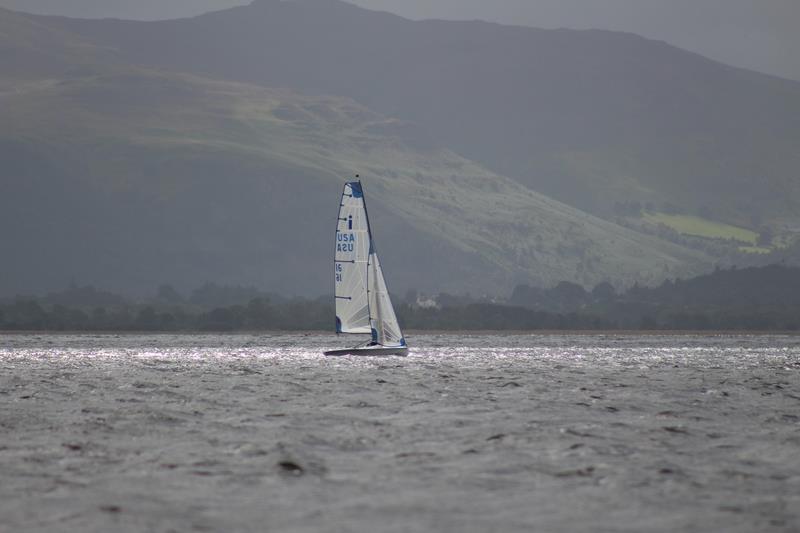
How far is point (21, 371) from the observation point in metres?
66.2

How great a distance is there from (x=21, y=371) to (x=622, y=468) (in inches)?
1900

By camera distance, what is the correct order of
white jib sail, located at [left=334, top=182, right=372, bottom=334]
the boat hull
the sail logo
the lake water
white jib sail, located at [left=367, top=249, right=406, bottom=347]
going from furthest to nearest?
the sail logo < white jib sail, located at [left=367, top=249, right=406, bottom=347] < white jib sail, located at [left=334, top=182, right=372, bottom=334] < the boat hull < the lake water

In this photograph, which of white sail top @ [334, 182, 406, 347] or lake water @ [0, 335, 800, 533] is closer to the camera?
lake water @ [0, 335, 800, 533]

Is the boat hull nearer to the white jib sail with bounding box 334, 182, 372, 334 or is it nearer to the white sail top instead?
the white sail top

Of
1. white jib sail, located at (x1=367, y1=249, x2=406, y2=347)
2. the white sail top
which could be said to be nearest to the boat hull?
white jib sail, located at (x1=367, y1=249, x2=406, y2=347)

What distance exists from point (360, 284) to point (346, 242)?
2.67 meters

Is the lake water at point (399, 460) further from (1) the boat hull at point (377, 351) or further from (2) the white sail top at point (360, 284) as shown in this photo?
(2) the white sail top at point (360, 284)

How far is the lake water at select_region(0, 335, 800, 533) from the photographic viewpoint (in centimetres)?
1838

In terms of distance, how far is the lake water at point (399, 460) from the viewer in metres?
18.4

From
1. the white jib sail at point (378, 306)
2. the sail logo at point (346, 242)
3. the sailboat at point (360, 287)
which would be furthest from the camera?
the sail logo at point (346, 242)

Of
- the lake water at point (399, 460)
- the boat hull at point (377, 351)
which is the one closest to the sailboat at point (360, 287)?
the boat hull at point (377, 351)

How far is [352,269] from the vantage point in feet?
273


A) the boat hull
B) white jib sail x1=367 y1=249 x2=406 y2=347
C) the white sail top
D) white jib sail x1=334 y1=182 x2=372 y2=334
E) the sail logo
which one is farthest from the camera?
the sail logo

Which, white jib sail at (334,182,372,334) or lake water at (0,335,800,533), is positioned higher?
white jib sail at (334,182,372,334)
